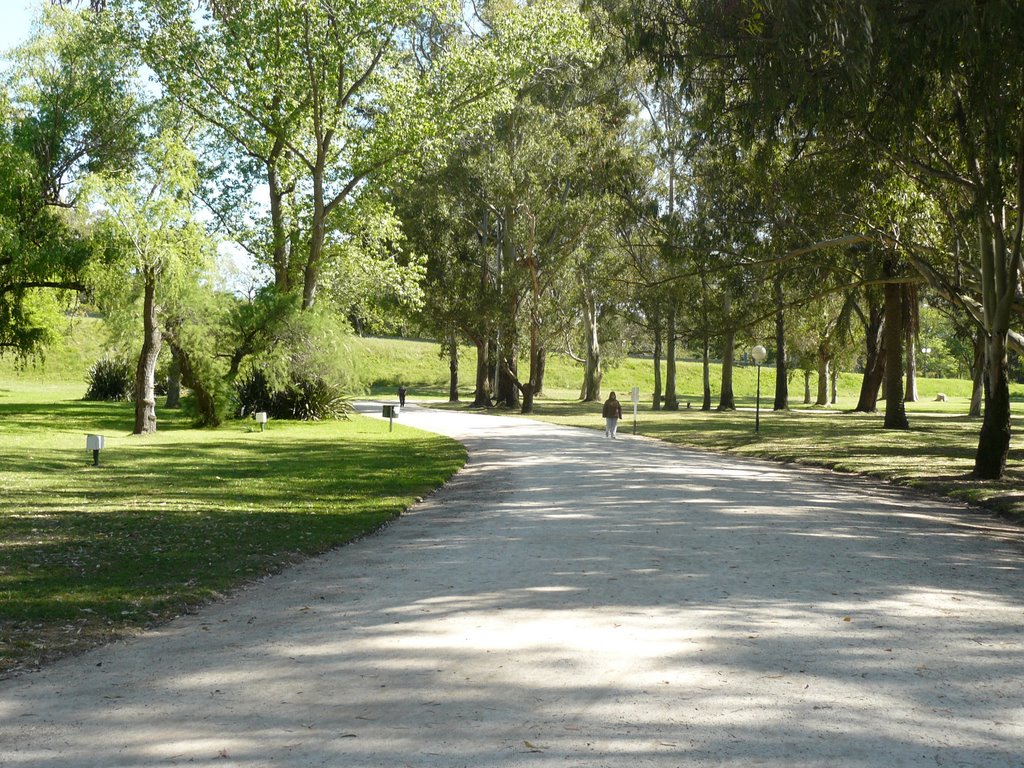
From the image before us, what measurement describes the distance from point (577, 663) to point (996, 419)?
14.3 m

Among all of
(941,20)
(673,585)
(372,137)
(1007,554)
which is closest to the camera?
(673,585)

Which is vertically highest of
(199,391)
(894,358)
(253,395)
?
(894,358)

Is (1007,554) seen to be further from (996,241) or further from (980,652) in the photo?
(996,241)

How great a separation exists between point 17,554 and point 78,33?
2886 centimetres

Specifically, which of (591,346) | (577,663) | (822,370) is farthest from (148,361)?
(822,370)

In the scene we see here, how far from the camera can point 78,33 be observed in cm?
3319

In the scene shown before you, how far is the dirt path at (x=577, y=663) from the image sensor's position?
4445mm

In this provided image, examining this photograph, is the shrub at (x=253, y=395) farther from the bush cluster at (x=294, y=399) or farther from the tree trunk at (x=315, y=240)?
the tree trunk at (x=315, y=240)

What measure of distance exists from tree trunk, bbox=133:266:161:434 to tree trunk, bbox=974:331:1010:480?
2015 centimetres

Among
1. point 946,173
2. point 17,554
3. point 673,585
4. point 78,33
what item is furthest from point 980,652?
point 78,33

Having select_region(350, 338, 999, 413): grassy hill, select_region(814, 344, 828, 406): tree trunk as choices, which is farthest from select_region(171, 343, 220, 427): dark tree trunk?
select_region(350, 338, 999, 413): grassy hill

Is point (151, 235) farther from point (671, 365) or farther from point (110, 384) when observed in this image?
Answer: point (671, 365)

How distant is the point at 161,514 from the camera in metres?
12.2

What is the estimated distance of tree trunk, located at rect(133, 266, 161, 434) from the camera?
27031 millimetres
